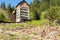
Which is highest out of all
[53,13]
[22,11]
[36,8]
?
[36,8]

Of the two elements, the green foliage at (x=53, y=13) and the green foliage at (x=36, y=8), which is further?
the green foliage at (x=36, y=8)

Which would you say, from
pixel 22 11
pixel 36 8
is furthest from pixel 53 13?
Answer: pixel 22 11

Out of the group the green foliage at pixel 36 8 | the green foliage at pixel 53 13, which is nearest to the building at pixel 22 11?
the green foliage at pixel 36 8

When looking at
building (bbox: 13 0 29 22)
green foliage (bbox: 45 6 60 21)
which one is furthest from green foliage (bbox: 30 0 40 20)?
building (bbox: 13 0 29 22)

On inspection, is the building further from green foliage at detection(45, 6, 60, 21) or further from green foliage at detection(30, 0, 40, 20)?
green foliage at detection(45, 6, 60, 21)

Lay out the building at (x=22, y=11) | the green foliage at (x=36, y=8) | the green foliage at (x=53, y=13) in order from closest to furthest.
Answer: the green foliage at (x=53, y=13) < the green foliage at (x=36, y=8) < the building at (x=22, y=11)

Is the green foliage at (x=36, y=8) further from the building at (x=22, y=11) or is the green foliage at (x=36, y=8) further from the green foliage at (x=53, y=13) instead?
the building at (x=22, y=11)

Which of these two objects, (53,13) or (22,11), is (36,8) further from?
(22,11)

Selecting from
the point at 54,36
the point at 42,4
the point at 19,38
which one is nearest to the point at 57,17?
the point at 42,4

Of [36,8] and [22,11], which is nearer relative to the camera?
[36,8]

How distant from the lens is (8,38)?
17.6 ft

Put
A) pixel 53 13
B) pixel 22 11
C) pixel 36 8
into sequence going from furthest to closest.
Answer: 1. pixel 22 11
2. pixel 36 8
3. pixel 53 13

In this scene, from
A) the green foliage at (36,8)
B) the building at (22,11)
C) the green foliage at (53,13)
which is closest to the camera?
the green foliage at (53,13)

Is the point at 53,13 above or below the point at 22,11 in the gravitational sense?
above
